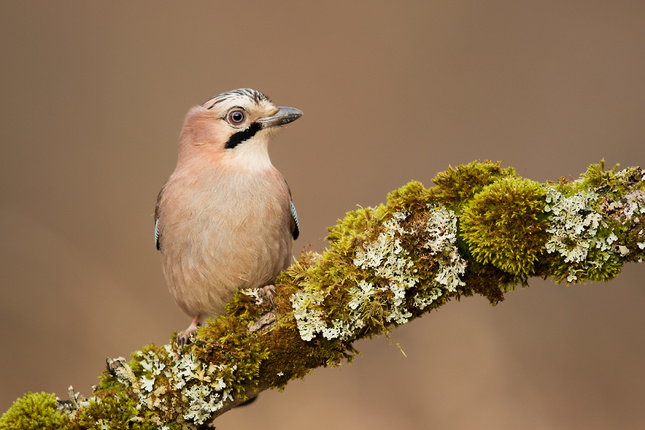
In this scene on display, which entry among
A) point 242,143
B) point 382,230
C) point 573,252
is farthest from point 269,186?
point 573,252

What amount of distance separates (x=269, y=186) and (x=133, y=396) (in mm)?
1471

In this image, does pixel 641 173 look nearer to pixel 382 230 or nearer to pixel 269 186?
pixel 382 230

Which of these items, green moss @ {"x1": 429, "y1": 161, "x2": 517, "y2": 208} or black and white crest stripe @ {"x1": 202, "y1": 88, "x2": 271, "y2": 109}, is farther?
black and white crest stripe @ {"x1": 202, "y1": 88, "x2": 271, "y2": 109}

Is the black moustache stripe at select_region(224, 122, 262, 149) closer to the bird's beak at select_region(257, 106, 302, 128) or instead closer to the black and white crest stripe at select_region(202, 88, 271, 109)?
the bird's beak at select_region(257, 106, 302, 128)

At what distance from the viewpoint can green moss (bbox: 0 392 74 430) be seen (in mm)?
2861

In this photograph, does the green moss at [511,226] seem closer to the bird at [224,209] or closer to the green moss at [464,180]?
the green moss at [464,180]

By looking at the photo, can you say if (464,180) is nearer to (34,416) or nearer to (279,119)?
(279,119)

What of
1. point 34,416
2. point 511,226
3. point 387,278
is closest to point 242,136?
point 387,278

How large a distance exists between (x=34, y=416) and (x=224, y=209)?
146 centimetres

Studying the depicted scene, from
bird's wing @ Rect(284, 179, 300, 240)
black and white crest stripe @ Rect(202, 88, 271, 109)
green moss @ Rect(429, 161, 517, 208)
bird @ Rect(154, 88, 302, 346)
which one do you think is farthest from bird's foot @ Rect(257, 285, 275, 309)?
black and white crest stripe @ Rect(202, 88, 271, 109)

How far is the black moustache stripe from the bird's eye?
0.08 m

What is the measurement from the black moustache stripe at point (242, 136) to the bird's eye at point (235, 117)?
0.08m

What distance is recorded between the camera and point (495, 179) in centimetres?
296

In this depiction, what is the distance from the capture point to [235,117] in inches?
156
